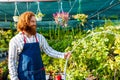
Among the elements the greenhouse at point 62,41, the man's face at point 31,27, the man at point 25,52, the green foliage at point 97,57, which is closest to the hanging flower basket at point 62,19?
the greenhouse at point 62,41

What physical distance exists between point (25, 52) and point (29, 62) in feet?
0.36

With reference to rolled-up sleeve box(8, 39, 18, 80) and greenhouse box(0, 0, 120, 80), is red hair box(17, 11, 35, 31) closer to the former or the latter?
greenhouse box(0, 0, 120, 80)

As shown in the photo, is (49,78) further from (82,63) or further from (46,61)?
(82,63)

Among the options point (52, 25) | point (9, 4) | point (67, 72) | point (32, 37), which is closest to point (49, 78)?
point (67, 72)

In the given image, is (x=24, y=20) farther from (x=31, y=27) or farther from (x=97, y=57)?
(x=97, y=57)

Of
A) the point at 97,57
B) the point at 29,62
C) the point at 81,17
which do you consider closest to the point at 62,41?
the point at 81,17

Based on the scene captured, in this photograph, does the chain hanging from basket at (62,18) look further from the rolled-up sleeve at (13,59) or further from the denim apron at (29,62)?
the rolled-up sleeve at (13,59)

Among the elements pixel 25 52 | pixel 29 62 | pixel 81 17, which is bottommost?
pixel 29 62

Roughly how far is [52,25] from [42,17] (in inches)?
10.7

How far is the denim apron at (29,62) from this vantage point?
5.29 m

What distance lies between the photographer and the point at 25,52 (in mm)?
5289

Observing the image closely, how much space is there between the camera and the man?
5219mm

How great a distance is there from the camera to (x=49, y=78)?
7.17m

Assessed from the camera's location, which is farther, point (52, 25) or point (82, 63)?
point (52, 25)
